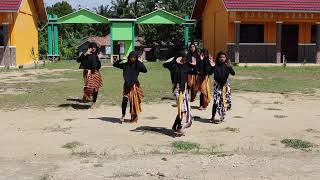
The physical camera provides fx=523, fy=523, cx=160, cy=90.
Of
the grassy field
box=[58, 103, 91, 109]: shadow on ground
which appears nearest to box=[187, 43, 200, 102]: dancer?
the grassy field

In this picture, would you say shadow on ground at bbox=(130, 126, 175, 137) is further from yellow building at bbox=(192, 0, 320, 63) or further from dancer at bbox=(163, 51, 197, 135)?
yellow building at bbox=(192, 0, 320, 63)

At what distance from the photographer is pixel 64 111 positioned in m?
11.3

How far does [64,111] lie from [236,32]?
672 inches

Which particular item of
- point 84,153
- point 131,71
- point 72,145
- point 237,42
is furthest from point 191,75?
point 237,42

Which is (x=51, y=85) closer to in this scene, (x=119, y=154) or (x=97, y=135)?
(x=97, y=135)

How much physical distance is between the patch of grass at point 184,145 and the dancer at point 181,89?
2.11ft

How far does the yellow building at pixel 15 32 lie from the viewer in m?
25.5

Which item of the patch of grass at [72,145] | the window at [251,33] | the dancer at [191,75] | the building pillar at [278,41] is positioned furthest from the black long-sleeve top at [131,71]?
the window at [251,33]

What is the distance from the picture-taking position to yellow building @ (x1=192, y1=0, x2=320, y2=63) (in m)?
26.7

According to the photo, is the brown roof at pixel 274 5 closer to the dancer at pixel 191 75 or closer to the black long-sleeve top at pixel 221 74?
the dancer at pixel 191 75

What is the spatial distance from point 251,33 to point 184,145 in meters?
21.4

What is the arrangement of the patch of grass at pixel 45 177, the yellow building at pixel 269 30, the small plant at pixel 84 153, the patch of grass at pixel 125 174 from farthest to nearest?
the yellow building at pixel 269 30, the small plant at pixel 84 153, the patch of grass at pixel 125 174, the patch of grass at pixel 45 177

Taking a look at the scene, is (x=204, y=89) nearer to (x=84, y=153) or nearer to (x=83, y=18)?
(x=84, y=153)

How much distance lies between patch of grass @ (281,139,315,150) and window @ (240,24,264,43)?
2052cm
